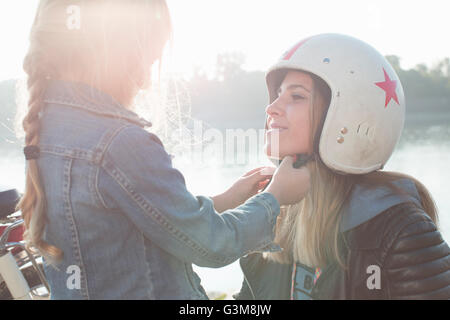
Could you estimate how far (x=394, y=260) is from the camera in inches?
72.6

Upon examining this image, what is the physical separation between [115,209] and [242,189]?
3.40 feet

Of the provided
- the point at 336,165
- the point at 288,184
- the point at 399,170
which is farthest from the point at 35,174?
the point at 399,170

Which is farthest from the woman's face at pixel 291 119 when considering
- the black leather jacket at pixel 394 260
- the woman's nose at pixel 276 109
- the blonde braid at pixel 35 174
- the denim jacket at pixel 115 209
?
the blonde braid at pixel 35 174

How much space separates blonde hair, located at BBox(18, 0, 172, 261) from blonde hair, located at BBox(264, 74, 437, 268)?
1.20m

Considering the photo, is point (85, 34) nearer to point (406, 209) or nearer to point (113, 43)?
point (113, 43)

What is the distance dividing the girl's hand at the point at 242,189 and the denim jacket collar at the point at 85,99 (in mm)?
926

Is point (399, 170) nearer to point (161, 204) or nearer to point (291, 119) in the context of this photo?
point (291, 119)

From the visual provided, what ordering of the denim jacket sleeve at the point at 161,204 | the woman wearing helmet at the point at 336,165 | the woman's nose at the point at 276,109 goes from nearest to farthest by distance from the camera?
the denim jacket sleeve at the point at 161,204, the woman wearing helmet at the point at 336,165, the woman's nose at the point at 276,109

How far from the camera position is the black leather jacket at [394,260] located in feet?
5.95

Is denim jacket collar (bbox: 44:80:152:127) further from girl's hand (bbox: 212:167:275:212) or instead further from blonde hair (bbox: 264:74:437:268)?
blonde hair (bbox: 264:74:437:268)

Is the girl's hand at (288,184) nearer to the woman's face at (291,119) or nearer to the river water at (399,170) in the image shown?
the woman's face at (291,119)
